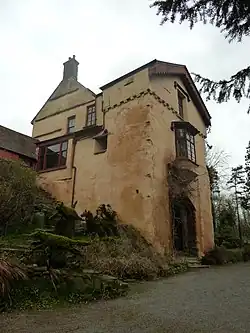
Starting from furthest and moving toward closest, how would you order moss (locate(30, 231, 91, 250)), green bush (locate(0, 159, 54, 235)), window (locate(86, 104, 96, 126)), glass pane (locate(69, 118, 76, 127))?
glass pane (locate(69, 118, 76, 127)) < window (locate(86, 104, 96, 126)) < green bush (locate(0, 159, 54, 235)) < moss (locate(30, 231, 91, 250))

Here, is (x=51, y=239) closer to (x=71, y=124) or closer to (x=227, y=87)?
(x=227, y=87)

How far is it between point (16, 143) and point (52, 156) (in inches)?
208

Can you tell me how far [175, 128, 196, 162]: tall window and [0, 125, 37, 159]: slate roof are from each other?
11859 mm

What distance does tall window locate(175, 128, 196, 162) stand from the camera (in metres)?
16.5

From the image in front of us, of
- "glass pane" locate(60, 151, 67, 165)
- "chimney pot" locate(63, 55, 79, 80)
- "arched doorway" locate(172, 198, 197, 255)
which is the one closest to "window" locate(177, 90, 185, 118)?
"arched doorway" locate(172, 198, 197, 255)

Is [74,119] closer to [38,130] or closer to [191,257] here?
[38,130]

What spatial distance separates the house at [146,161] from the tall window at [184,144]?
5cm

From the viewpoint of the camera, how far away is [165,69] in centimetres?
Result: 1719

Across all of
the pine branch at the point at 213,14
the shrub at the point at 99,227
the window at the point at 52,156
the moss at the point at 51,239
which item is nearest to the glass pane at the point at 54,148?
the window at the point at 52,156

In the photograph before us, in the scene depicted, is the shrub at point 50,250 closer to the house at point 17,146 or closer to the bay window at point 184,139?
the bay window at point 184,139

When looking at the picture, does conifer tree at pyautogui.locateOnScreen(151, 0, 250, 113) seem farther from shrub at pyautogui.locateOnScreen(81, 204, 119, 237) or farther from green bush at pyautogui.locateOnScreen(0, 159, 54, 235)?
shrub at pyautogui.locateOnScreen(81, 204, 119, 237)

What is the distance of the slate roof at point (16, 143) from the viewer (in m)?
22.2

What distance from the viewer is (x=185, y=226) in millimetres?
16750

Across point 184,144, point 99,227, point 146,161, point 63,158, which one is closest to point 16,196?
point 99,227
